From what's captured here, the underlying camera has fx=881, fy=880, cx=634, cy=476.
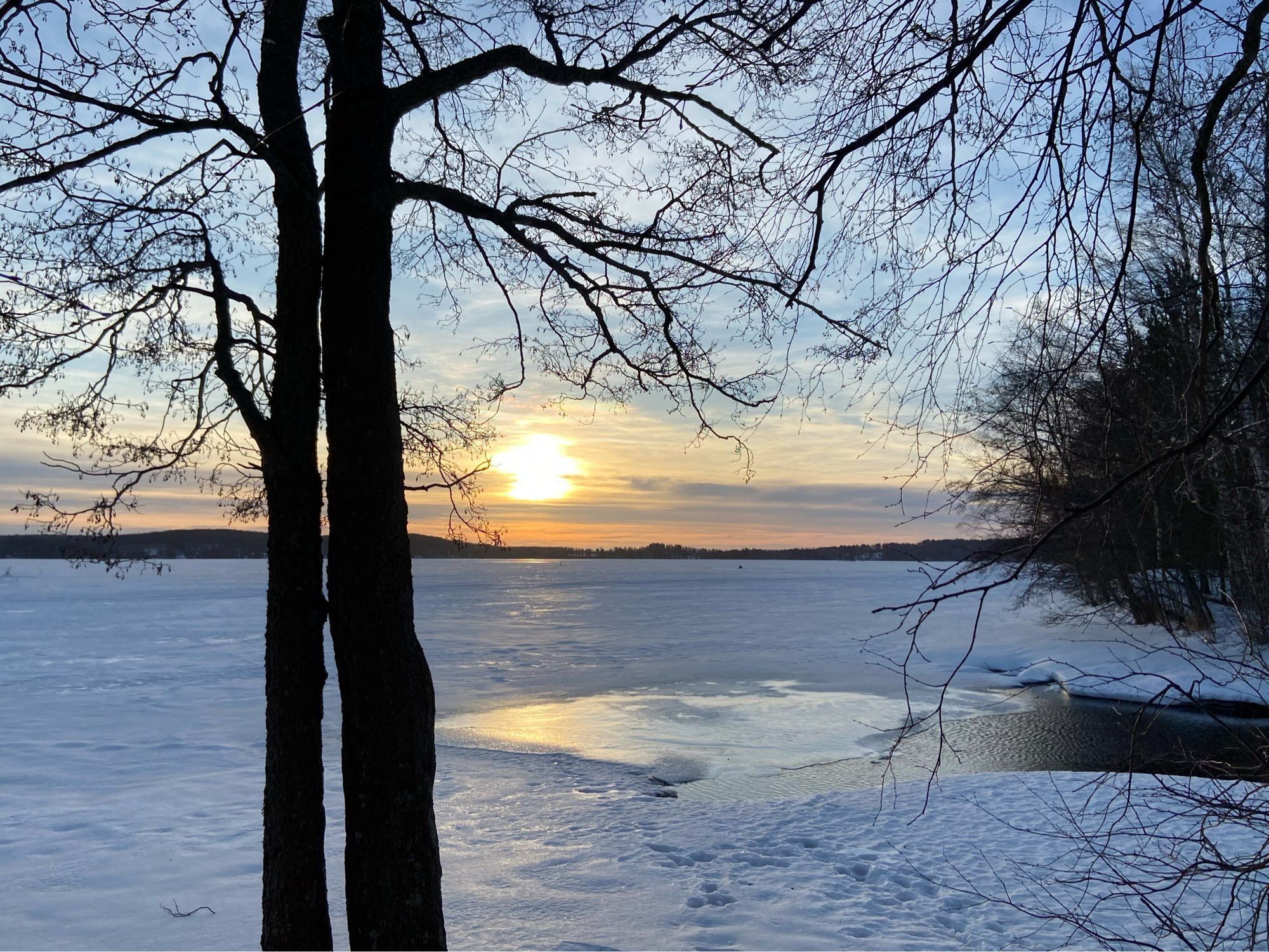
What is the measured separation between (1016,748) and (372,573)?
12.8m

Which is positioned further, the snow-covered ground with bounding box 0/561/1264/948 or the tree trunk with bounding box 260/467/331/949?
the snow-covered ground with bounding box 0/561/1264/948

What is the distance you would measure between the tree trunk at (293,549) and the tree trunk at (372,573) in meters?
0.70

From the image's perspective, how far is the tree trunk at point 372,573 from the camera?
13.3ft

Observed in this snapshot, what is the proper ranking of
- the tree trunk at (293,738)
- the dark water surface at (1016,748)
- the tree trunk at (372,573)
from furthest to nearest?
the dark water surface at (1016,748)
the tree trunk at (293,738)
the tree trunk at (372,573)

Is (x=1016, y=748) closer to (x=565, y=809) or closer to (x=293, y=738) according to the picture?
(x=565, y=809)

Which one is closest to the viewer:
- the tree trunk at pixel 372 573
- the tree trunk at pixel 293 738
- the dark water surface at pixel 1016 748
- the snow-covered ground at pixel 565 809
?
the tree trunk at pixel 372 573

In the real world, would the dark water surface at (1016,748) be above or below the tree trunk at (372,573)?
below

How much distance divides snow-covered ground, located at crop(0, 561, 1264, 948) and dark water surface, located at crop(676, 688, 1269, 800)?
69cm

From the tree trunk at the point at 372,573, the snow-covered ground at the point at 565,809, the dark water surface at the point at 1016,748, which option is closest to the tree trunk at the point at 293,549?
the tree trunk at the point at 372,573

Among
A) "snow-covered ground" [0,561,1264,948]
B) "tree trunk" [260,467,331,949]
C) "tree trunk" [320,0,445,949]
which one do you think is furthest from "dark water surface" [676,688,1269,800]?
"tree trunk" [320,0,445,949]

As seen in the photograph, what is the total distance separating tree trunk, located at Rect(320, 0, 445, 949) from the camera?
13.3ft

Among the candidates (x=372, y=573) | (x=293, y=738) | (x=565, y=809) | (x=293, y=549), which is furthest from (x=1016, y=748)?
(x=372, y=573)

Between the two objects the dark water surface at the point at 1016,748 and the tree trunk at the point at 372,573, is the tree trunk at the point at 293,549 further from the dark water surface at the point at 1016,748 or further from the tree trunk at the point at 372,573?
the dark water surface at the point at 1016,748

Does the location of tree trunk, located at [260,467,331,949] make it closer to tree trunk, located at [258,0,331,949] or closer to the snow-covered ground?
tree trunk, located at [258,0,331,949]
